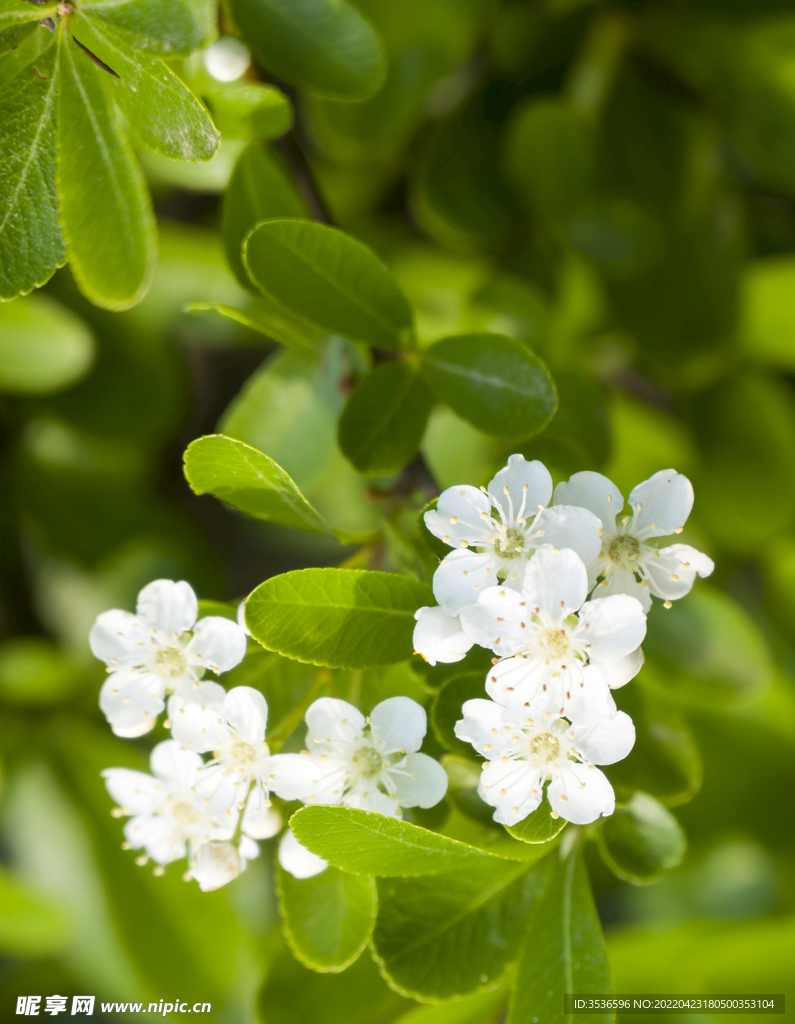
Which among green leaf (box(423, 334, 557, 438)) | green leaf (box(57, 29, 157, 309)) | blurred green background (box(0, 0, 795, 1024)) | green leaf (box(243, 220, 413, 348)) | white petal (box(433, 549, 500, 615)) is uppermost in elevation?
green leaf (box(57, 29, 157, 309))

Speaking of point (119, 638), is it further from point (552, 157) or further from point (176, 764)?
point (552, 157)

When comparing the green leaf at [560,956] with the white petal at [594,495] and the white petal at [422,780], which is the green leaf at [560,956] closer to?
the white petal at [422,780]

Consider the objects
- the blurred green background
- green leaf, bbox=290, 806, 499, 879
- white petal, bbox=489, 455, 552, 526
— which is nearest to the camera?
green leaf, bbox=290, 806, 499, 879

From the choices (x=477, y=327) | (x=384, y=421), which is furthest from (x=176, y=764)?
(x=477, y=327)

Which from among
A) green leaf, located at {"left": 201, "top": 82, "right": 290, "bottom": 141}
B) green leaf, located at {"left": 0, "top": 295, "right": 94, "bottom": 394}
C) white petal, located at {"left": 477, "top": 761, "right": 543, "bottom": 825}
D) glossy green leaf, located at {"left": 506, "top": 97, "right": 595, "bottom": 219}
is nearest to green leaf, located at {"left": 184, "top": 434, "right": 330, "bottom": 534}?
white petal, located at {"left": 477, "top": 761, "right": 543, "bottom": 825}

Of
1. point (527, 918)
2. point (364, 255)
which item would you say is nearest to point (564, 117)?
point (364, 255)

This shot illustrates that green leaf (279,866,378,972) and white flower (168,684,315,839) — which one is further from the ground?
white flower (168,684,315,839)

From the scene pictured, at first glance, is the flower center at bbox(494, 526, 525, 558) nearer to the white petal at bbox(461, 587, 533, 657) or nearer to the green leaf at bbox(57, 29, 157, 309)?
the white petal at bbox(461, 587, 533, 657)
